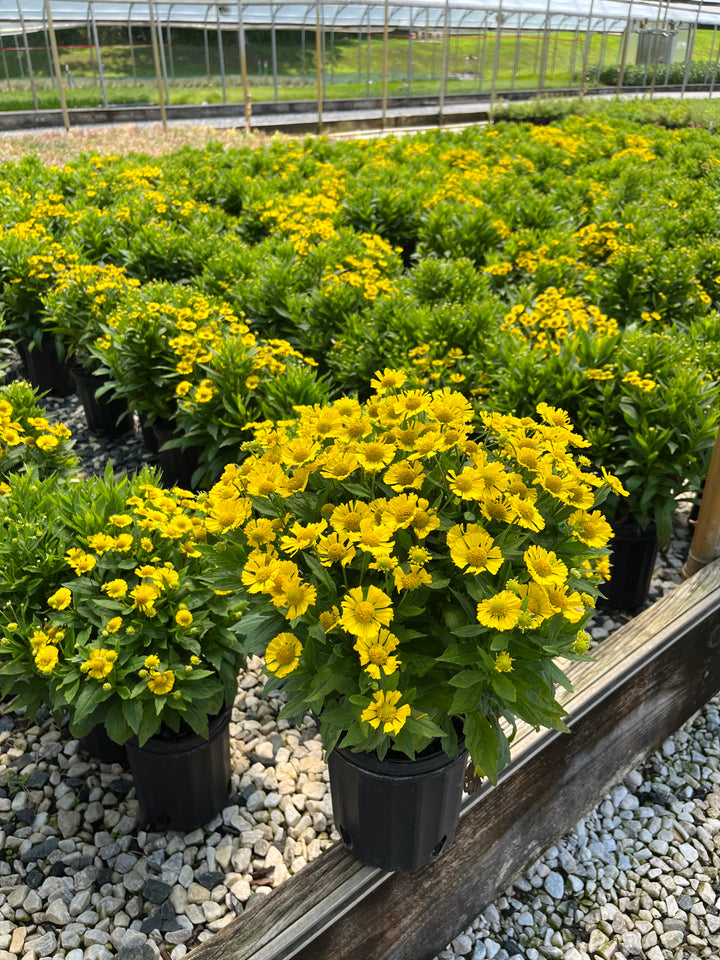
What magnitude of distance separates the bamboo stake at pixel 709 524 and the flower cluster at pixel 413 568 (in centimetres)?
142

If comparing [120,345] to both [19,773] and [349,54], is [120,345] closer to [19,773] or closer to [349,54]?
[19,773]

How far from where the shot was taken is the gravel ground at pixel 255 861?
2162 mm

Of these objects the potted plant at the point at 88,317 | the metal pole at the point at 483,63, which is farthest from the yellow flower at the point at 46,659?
the metal pole at the point at 483,63

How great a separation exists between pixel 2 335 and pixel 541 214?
428 cm

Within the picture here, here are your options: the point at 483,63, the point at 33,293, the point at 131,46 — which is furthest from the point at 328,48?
the point at 33,293

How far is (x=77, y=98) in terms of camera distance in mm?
19125

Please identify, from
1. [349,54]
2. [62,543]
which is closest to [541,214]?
[62,543]

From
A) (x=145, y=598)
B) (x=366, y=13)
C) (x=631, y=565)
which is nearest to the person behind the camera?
(x=145, y=598)

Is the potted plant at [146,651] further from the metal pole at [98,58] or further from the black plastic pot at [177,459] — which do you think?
the metal pole at [98,58]

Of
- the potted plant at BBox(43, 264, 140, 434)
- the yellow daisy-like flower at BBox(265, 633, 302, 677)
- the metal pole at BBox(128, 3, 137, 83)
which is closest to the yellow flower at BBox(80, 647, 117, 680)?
the yellow daisy-like flower at BBox(265, 633, 302, 677)

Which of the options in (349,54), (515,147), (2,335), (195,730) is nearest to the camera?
(195,730)

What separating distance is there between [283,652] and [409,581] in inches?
11.5

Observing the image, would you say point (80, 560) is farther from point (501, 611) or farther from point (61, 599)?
point (501, 611)

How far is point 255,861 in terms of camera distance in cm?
233
